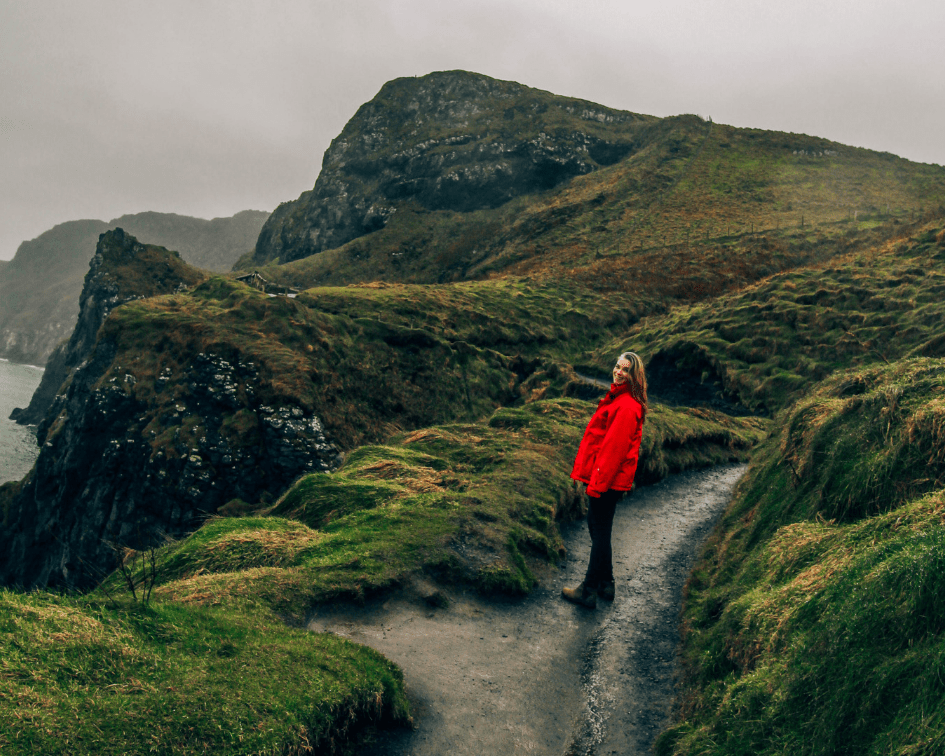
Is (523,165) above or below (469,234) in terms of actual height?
above

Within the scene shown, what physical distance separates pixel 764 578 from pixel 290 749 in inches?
199

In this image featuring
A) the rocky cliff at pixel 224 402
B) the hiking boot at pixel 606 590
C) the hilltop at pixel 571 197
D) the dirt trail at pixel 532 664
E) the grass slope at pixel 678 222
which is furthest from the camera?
the hilltop at pixel 571 197

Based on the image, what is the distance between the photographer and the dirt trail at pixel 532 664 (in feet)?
17.1

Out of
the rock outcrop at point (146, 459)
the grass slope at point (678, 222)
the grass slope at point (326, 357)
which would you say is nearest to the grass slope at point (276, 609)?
the rock outcrop at point (146, 459)

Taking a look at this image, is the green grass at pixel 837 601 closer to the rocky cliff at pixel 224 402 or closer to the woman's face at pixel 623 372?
the woman's face at pixel 623 372

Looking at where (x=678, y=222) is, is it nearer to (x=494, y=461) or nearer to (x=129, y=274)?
(x=494, y=461)

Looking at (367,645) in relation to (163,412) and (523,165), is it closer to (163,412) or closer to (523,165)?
(163,412)

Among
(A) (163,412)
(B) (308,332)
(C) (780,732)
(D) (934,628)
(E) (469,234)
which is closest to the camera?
(D) (934,628)

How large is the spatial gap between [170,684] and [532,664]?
3.82 meters

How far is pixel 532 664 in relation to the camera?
641 centimetres

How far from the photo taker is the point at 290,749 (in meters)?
4.10

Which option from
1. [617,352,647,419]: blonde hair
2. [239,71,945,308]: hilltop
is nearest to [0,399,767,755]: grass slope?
[617,352,647,419]: blonde hair

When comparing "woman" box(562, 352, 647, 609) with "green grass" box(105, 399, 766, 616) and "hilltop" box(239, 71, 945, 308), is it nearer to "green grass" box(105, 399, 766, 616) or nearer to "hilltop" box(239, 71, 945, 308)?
"green grass" box(105, 399, 766, 616)

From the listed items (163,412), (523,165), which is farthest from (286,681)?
(523,165)
